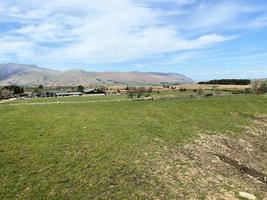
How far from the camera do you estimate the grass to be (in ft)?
66.4

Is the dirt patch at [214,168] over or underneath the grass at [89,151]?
underneath

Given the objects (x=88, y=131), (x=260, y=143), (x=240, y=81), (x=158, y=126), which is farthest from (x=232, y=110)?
(x=240, y=81)

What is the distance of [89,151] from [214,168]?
29.9ft

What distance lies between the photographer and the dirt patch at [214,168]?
2184cm

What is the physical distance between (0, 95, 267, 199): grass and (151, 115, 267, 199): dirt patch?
1.03 meters

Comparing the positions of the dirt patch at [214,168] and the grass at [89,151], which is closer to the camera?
the grass at [89,151]

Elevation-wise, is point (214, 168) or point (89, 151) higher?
point (89, 151)

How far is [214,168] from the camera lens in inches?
1035

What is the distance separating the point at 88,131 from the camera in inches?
1282

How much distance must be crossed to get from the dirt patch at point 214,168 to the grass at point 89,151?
3.39 feet

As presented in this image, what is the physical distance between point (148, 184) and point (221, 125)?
2212 centimetres

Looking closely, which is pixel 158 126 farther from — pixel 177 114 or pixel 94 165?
pixel 94 165

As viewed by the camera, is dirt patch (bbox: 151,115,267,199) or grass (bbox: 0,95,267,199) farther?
dirt patch (bbox: 151,115,267,199)

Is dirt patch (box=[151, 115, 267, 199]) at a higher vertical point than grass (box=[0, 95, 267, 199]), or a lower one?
lower
